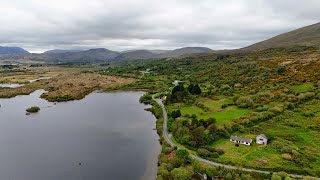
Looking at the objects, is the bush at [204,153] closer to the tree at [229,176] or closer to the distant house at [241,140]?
the tree at [229,176]

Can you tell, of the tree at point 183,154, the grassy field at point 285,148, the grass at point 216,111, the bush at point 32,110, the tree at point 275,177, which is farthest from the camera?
the bush at point 32,110

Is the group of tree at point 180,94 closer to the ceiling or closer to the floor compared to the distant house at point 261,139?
closer to the ceiling

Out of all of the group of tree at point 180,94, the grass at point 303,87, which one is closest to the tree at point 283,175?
the grass at point 303,87

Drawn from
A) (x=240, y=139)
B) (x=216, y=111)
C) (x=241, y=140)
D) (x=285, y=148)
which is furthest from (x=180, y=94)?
(x=285, y=148)

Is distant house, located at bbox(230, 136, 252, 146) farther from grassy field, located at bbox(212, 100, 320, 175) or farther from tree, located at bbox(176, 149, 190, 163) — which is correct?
tree, located at bbox(176, 149, 190, 163)

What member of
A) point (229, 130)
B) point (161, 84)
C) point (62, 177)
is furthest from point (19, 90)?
point (229, 130)

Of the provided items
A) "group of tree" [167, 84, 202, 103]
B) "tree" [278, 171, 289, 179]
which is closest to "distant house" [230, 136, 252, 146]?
"tree" [278, 171, 289, 179]
